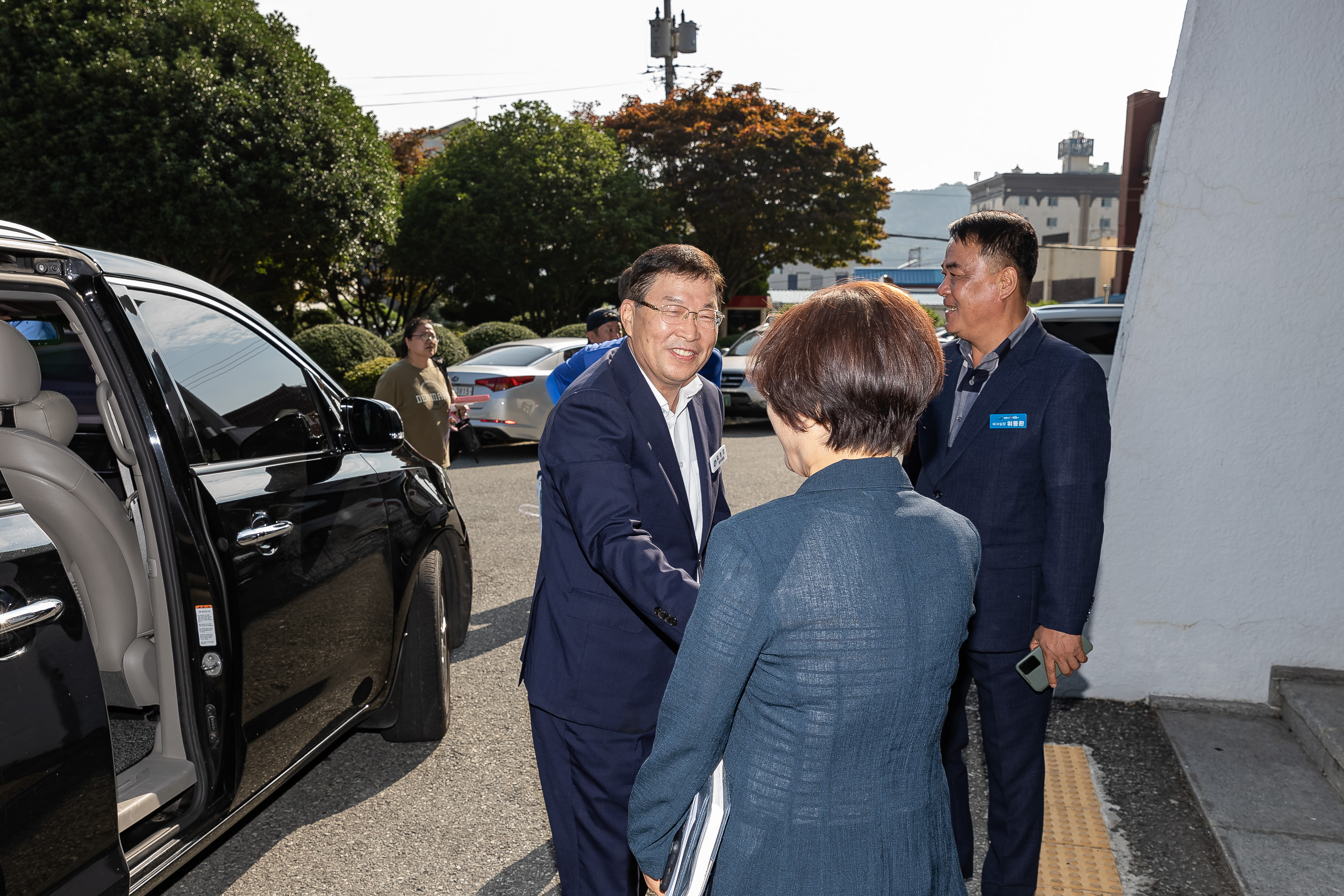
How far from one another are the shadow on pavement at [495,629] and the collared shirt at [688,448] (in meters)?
2.91

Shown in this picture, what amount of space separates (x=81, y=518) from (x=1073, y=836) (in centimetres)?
331

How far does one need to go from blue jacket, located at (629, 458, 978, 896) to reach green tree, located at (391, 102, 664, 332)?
23257 mm

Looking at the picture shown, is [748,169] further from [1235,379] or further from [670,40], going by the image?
[1235,379]

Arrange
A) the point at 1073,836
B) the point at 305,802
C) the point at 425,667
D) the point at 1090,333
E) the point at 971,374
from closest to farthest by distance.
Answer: the point at 971,374, the point at 1073,836, the point at 305,802, the point at 425,667, the point at 1090,333

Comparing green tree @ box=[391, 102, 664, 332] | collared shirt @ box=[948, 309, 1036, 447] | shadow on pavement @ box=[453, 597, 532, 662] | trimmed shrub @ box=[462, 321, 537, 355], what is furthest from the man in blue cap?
green tree @ box=[391, 102, 664, 332]

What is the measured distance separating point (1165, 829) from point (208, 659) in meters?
3.19

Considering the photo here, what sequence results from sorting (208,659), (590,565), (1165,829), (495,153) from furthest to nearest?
(495,153), (1165,829), (208,659), (590,565)

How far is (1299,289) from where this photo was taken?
3.97 metres

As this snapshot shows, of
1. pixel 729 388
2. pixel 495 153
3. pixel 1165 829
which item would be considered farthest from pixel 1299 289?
pixel 495 153

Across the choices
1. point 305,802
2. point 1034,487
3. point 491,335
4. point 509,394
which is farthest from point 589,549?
point 491,335

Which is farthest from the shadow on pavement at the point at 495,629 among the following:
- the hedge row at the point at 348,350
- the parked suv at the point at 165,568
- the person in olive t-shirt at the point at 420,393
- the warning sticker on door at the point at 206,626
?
the hedge row at the point at 348,350

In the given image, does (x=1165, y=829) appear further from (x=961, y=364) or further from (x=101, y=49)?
(x=101, y=49)

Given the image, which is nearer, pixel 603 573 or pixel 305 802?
pixel 603 573

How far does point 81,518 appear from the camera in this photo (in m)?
2.59
